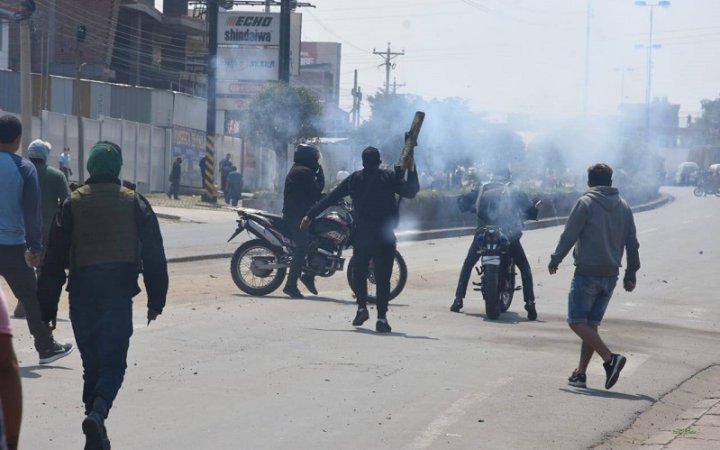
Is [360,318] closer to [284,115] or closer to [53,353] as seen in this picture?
[53,353]

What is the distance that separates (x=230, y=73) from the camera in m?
47.4

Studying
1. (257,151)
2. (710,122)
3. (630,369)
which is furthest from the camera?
(710,122)

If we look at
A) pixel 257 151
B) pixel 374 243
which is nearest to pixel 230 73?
pixel 257 151

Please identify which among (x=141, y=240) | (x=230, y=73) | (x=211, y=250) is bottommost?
(x=211, y=250)

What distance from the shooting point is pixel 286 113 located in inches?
1834

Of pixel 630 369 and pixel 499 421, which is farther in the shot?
pixel 630 369

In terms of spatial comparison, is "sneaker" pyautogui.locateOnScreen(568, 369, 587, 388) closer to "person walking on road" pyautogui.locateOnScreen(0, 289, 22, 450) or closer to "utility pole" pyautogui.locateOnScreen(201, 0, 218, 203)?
"person walking on road" pyautogui.locateOnScreen(0, 289, 22, 450)

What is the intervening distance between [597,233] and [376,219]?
3025 millimetres

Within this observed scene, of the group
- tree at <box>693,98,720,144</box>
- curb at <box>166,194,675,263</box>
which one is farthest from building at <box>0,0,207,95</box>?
tree at <box>693,98,720,144</box>

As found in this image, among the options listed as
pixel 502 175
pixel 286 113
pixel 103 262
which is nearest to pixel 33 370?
pixel 103 262

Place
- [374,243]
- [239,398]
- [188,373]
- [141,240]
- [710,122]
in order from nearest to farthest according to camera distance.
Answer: [141,240], [239,398], [188,373], [374,243], [710,122]

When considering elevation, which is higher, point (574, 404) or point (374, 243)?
point (374, 243)

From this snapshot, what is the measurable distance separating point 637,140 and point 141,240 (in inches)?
1759

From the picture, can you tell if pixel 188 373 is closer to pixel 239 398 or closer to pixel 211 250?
pixel 239 398
